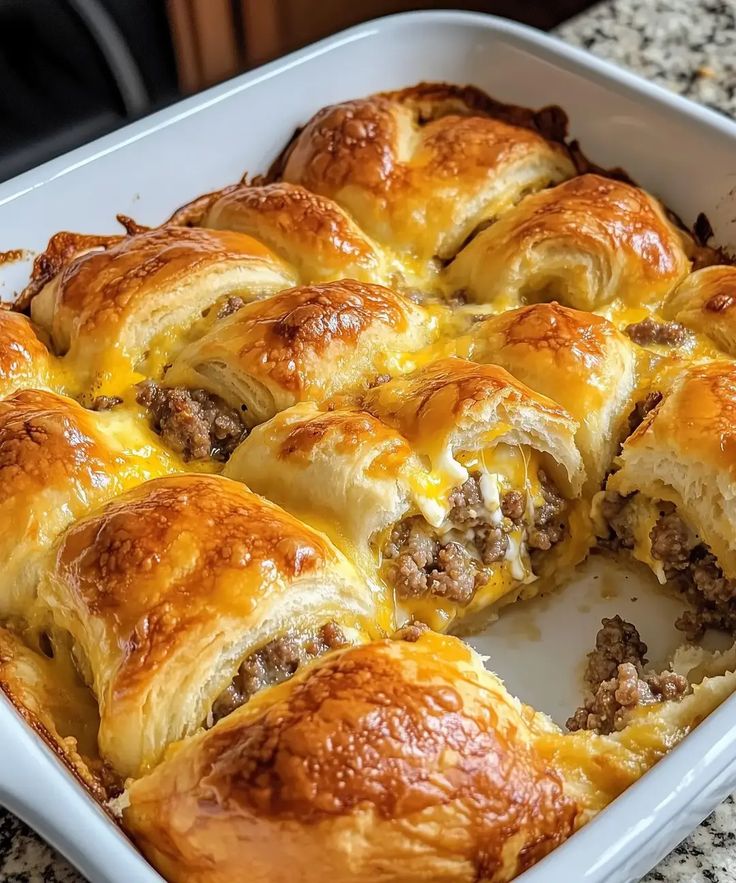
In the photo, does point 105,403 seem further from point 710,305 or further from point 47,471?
point 710,305

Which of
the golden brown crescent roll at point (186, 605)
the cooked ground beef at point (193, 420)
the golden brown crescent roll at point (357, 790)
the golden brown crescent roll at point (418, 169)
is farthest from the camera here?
the golden brown crescent roll at point (418, 169)

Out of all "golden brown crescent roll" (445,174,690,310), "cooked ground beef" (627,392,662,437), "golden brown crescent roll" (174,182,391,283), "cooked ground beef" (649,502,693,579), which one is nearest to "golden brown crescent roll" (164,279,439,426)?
"golden brown crescent roll" (174,182,391,283)

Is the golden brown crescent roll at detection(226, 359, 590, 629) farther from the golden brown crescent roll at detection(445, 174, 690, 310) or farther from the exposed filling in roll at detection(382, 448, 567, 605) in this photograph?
the golden brown crescent roll at detection(445, 174, 690, 310)

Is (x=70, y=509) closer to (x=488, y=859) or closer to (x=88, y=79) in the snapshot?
(x=488, y=859)

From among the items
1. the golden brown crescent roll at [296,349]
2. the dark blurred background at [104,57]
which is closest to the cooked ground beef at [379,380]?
the golden brown crescent roll at [296,349]

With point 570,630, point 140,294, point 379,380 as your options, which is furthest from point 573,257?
point 140,294

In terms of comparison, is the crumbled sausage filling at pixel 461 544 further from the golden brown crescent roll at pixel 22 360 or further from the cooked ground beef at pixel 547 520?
the golden brown crescent roll at pixel 22 360
